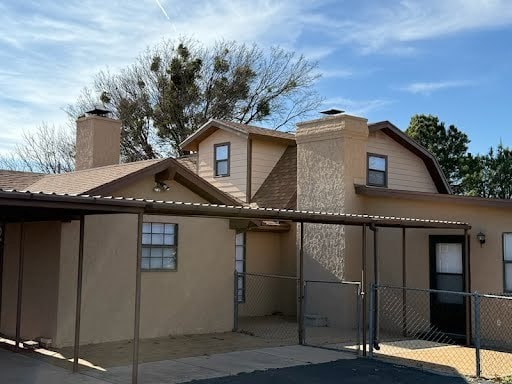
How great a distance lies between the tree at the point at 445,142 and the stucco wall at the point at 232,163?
16.8 meters

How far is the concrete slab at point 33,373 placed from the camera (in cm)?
927

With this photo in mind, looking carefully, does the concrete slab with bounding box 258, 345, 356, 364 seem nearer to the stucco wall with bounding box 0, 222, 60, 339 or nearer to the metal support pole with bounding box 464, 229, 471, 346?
the metal support pole with bounding box 464, 229, 471, 346

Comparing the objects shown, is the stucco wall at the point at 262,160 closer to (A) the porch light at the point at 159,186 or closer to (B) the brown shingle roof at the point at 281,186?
(B) the brown shingle roof at the point at 281,186

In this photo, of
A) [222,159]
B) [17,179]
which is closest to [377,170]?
[222,159]

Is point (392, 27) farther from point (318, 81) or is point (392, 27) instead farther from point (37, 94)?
point (318, 81)

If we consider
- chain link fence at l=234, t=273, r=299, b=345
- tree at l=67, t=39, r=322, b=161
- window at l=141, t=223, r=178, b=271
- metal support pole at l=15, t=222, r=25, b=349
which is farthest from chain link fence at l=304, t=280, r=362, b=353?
tree at l=67, t=39, r=322, b=161

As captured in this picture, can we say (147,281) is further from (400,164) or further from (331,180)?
(400,164)

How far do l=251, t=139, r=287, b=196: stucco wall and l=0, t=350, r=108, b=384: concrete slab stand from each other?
9.78m

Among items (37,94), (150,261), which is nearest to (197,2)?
(150,261)

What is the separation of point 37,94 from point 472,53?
1600 centimetres

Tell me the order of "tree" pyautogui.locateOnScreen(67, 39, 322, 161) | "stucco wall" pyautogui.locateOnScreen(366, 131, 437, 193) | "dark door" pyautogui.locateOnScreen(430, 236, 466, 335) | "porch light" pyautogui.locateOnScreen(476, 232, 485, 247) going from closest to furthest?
1. "porch light" pyautogui.locateOnScreen(476, 232, 485, 247)
2. "dark door" pyautogui.locateOnScreen(430, 236, 466, 335)
3. "stucco wall" pyautogui.locateOnScreen(366, 131, 437, 193)
4. "tree" pyautogui.locateOnScreen(67, 39, 322, 161)

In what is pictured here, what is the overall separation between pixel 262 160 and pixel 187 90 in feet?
47.1

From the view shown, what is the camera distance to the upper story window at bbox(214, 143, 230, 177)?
20.2 meters

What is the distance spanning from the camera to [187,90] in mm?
33062
